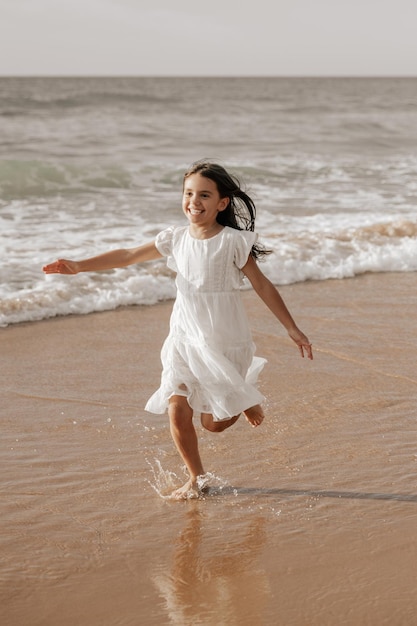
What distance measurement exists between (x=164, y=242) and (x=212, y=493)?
1108mm

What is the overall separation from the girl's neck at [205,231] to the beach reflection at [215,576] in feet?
3.85

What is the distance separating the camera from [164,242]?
405 cm

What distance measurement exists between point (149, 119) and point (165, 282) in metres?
20.5

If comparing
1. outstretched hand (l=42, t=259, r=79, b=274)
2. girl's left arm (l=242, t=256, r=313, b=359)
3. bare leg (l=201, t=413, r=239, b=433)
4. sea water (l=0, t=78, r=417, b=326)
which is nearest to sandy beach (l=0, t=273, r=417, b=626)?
bare leg (l=201, t=413, r=239, b=433)

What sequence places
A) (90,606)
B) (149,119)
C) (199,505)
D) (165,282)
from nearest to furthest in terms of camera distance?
(90,606) → (199,505) → (165,282) → (149,119)

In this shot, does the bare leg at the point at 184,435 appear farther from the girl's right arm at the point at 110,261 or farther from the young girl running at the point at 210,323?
the girl's right arm at the point at 110,261

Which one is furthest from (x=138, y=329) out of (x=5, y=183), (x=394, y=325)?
(x=5, y=183)

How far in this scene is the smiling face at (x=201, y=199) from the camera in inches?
154

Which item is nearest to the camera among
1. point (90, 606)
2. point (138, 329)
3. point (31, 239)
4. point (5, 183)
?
point (90, 606)

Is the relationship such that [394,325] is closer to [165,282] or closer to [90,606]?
[165,282]

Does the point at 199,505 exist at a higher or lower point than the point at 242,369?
lower

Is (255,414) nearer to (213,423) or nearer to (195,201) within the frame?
(213,423)

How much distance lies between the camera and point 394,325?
6.54 meters

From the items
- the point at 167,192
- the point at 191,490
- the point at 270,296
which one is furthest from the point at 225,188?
the point at 167,192
